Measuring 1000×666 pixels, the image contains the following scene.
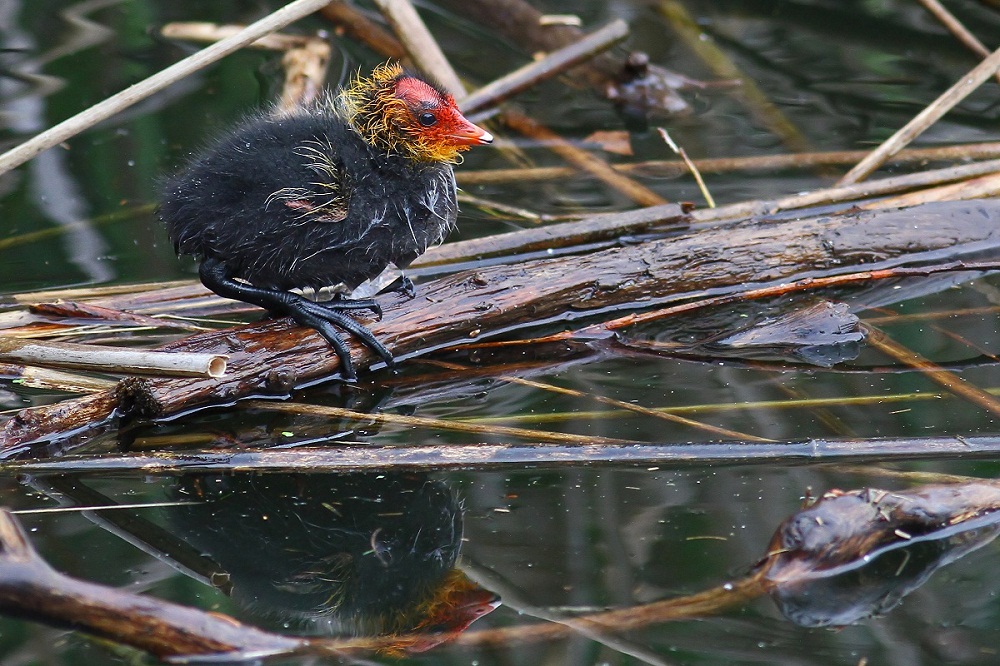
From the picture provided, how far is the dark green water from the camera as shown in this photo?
248cm

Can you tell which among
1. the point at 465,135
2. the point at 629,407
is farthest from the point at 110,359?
the point at 629,407

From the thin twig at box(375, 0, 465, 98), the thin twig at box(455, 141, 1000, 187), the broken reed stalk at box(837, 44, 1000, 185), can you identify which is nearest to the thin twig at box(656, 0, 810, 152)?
the thin twig at box(455, 141, 1000, 187)

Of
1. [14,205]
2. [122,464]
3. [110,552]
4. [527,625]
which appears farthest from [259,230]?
[14,205]

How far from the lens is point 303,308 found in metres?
3.59

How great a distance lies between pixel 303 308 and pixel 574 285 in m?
0.96

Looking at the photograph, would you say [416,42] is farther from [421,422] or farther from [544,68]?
[421,422]

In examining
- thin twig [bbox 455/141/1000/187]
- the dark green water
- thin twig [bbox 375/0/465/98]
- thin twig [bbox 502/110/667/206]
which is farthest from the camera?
thin twig [bbox 375/0/465/98]

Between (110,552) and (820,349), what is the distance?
2.35 metres

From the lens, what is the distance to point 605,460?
9.91 feet

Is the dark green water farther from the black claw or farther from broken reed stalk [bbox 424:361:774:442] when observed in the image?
the black claw

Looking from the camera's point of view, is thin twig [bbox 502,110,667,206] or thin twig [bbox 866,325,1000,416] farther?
thin twig [bbox 502,110,667,206]

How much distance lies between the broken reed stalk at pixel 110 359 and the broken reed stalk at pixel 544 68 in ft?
8.83

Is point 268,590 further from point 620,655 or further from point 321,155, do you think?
point 321,155

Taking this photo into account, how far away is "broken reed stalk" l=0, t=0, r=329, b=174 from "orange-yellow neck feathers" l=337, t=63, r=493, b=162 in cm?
33
